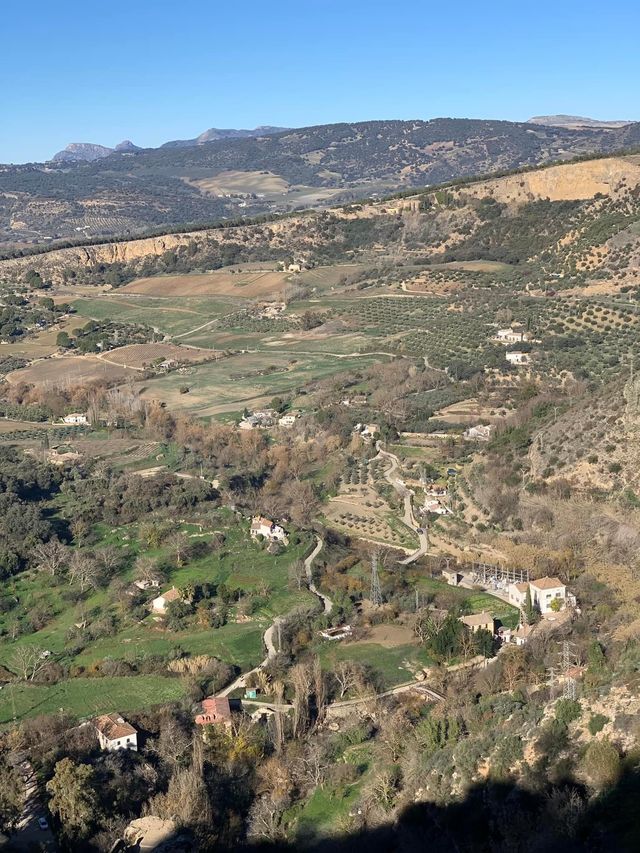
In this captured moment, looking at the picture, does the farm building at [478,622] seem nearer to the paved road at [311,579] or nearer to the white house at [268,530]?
the paved road at [311,579]

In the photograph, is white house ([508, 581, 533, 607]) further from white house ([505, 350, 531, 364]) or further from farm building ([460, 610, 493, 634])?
white house ([505, 350, 531, 364])

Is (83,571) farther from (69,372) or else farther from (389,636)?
(69,372)

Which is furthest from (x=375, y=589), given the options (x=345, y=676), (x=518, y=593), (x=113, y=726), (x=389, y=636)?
(x=113, y=726)

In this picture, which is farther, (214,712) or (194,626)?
(194,626)

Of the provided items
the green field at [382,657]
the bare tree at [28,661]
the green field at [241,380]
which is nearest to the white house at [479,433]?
the green field at [241,380]

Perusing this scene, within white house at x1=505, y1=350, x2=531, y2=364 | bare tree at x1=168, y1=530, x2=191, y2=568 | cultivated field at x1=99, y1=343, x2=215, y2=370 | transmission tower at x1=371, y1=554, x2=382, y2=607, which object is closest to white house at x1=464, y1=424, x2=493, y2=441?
white house at x1=505, y1=350, x2=531, y2=364
